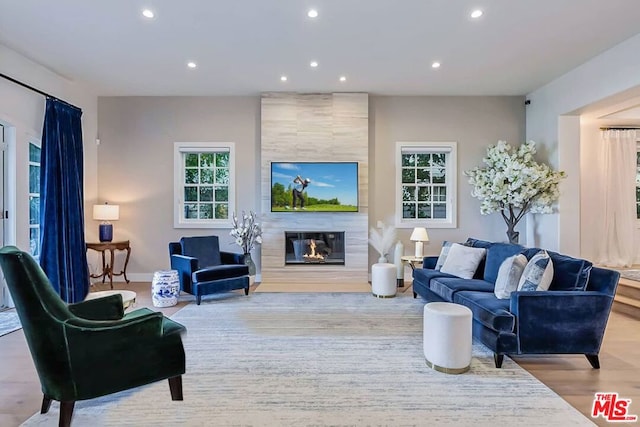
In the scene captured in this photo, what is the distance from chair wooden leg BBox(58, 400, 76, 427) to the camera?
Answer: 6.86 feet

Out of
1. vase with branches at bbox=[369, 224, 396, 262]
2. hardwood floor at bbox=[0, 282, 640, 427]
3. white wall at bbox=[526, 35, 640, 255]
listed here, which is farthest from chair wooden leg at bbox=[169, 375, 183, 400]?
white wall at bbox=[526, 35, 640, 255]

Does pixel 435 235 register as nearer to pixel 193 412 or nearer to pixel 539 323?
pixel 539 323

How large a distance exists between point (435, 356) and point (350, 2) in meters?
3.20

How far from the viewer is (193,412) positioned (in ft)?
7.60

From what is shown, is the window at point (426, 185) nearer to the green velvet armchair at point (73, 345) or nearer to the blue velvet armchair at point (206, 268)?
the blue velvet armchair at point (206, 268)

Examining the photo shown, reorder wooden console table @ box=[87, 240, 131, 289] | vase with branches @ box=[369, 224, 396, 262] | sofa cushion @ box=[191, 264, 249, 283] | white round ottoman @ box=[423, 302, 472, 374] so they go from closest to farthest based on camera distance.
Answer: white round ottoman @ box=[423, 302, 472, 374], sofa cushion @ box=[191, 264, 249, 283], wooden console table @ box=[87, 240, 131, 289], vase with branches @ box=[369, 224, 396, 262]

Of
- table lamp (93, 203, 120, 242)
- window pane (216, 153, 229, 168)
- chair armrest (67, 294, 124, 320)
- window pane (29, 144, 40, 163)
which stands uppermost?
window pane (216, 153, 229, 168)

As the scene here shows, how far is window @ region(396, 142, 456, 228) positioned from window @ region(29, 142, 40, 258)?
5566 millimetres

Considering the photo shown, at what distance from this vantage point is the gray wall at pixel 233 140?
21.5ft

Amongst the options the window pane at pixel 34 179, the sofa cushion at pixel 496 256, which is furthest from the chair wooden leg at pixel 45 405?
the sofa cushion at pixel 496 256

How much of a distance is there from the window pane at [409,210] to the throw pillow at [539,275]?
11.3 ft

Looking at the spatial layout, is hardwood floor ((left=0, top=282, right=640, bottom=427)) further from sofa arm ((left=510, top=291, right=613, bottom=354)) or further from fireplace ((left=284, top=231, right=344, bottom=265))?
fireplace ((left=284, top=231, right=344, bottom=265))

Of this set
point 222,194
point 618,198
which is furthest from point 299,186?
point 618,198

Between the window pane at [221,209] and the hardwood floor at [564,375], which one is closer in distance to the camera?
the hardwood floor at [564,375]
